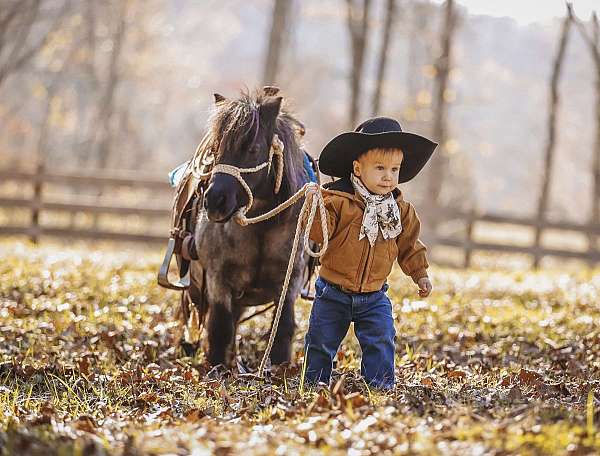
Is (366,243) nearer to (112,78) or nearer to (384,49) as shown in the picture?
(384,49)

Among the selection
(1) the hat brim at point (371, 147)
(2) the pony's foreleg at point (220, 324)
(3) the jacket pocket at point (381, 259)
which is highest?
(1) the hat brim at point (371, 147)

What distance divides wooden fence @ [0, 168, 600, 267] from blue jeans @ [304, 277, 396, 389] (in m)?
11.2

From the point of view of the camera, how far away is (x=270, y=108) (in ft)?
17.6

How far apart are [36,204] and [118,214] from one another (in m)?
1.62

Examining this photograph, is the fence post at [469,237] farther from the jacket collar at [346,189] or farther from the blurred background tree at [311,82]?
the jacket collar at [346,189]

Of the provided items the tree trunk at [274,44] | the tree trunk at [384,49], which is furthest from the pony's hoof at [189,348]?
the tree trunk at [384,49]

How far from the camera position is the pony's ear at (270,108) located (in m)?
5.37

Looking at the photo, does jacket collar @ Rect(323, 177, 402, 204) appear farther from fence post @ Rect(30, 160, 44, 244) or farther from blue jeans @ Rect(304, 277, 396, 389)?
fence post @ Rect(30, 160, 44, 244)

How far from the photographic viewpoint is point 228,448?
338 centimetres

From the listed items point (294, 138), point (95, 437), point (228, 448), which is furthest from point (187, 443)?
point (294, 138)

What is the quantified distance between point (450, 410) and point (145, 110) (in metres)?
57.8

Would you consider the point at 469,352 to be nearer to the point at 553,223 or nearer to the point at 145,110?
the point at 553,223

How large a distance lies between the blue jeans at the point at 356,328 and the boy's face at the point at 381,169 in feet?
2.06

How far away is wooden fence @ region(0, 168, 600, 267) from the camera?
1639cm
